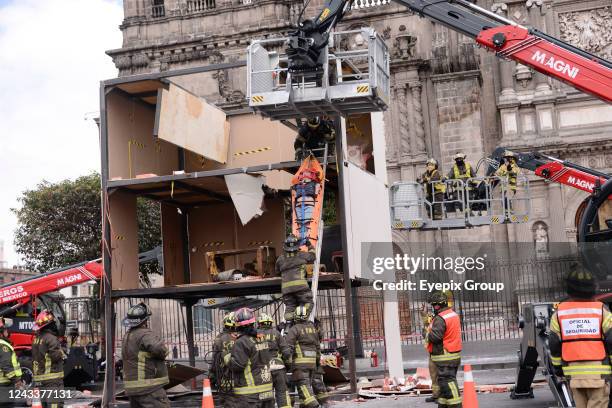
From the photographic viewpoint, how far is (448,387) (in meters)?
12.6

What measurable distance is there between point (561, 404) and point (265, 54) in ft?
26.8

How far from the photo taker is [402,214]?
24.2 m

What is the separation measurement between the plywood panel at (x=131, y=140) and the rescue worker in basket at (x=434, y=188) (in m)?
7.50

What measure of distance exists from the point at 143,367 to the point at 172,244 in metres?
10.4

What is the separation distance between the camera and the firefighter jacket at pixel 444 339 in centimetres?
1281

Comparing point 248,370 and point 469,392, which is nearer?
point 469,392

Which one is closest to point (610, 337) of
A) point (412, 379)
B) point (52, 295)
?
point (412, 379)

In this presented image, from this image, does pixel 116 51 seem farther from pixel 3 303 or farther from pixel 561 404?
pixel 561 404

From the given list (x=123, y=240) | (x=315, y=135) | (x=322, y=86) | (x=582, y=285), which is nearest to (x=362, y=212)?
(x=315, y=135)

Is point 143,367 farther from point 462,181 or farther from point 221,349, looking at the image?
point 462,181

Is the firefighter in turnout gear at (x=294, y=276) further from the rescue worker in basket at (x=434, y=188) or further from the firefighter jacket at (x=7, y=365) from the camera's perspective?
the rescue worker in basket at (x=434, y=188)

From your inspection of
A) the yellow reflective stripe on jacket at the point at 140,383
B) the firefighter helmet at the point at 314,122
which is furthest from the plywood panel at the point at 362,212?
the yellow reflective stripe on jacket at the point at 140,383

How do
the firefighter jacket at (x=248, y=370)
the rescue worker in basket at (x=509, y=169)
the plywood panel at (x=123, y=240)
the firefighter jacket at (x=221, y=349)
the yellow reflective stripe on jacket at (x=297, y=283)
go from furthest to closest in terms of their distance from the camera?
1. the rescue worker in basket at (x=509, y=169)
2. the plywood panel at (x=123, y=240)
3. the yellow reflective stripe on jacket at (x=297, y=283)
4. the firefighter jacket at (x=221, y=349)
5. the firefighter jacket at (x=248, y=370)

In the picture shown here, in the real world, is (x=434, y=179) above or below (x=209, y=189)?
above
